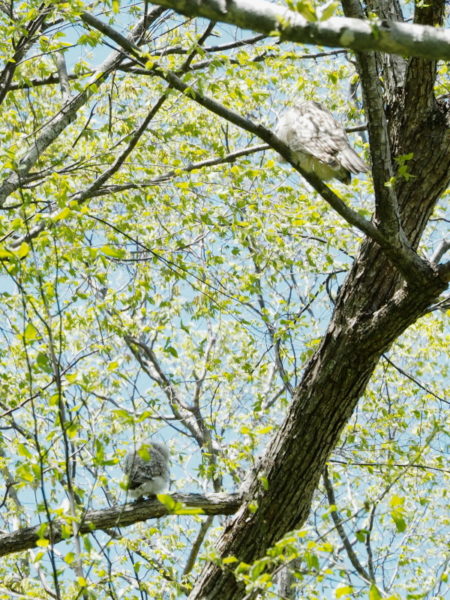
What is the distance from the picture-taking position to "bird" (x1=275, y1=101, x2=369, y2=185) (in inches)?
185

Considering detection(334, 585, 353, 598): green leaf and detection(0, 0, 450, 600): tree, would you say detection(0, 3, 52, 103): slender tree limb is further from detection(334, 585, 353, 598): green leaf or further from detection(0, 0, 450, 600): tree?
detection(334, 585, 353, 598): green leaf

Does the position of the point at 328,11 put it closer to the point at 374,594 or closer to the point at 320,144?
the point at 374,594

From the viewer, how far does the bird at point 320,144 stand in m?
4.70

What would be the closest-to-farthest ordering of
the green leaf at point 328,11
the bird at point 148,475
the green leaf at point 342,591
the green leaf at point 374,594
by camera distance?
the green leaf at point 328,11
the green leaf at point 374,594
the green leaf at point 342,591
the bird at point 148,475

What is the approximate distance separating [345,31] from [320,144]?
9.00ft

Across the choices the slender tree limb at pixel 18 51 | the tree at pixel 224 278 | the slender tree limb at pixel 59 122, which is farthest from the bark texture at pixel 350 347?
the slender tree limb at pixel 18 51

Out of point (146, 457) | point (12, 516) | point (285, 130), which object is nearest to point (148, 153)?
point (285, 130)

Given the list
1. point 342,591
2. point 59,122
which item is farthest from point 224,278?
point 342,591

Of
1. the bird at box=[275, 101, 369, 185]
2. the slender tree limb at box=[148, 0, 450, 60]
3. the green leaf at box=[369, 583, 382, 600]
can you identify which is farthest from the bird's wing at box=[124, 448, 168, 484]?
the slender tree limb at box=[148, 0, 450, 60]

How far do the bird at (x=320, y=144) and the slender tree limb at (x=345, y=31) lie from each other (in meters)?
2.20

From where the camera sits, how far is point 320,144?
4.85m

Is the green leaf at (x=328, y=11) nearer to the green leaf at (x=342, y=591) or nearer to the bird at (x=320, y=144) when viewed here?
the green leaf at (x=342, y=591)

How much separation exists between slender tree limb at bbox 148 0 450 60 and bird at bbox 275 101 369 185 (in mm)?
2200

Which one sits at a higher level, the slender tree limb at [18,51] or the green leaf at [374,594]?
the slender tree limb at [18,51]
